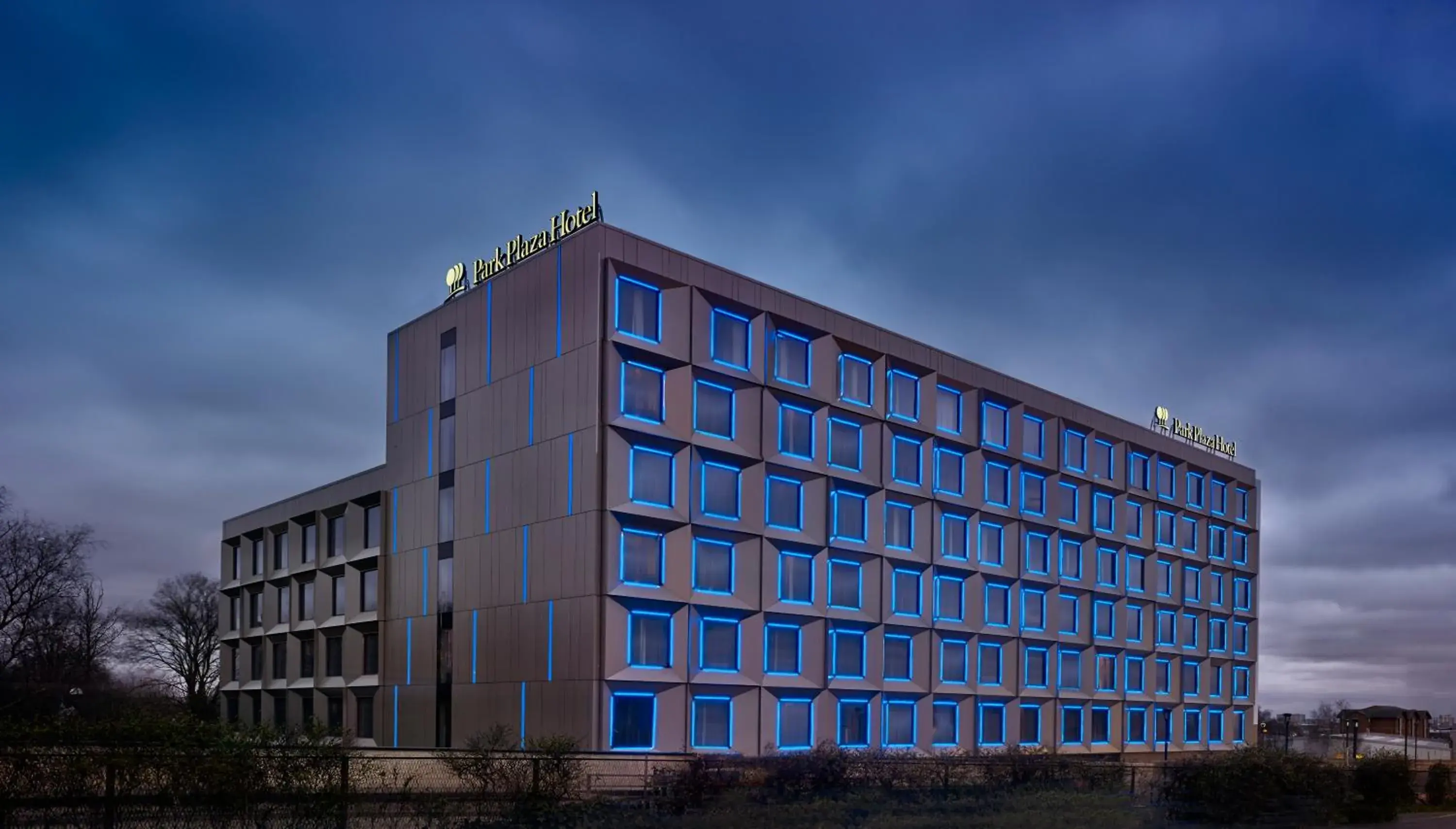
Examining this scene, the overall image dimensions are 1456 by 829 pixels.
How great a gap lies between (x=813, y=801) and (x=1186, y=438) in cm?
6052

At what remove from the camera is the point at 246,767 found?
22.0m

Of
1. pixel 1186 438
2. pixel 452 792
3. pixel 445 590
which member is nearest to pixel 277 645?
pixel 445 590

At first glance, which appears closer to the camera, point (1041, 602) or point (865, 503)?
point (865, 503)

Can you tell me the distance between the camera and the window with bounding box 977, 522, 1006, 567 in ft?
202

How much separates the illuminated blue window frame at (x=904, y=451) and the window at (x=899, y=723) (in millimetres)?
9766

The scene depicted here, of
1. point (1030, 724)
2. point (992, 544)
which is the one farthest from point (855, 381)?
point (1030, 724)

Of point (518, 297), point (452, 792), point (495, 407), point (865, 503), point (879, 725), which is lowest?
point (879, 725)

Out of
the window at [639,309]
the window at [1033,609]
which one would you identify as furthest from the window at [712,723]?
the window at [1033,609]

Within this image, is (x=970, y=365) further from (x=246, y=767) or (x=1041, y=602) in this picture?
(x=246, y=767)

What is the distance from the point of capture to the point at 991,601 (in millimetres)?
61438

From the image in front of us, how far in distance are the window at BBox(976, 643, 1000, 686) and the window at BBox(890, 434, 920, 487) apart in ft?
30.1

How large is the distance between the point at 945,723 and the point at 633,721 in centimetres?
1957

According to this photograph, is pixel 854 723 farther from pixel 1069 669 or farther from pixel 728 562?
pixel 1069 669

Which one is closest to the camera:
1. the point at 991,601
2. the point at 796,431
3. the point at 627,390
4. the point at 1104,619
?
the point at 627,390
